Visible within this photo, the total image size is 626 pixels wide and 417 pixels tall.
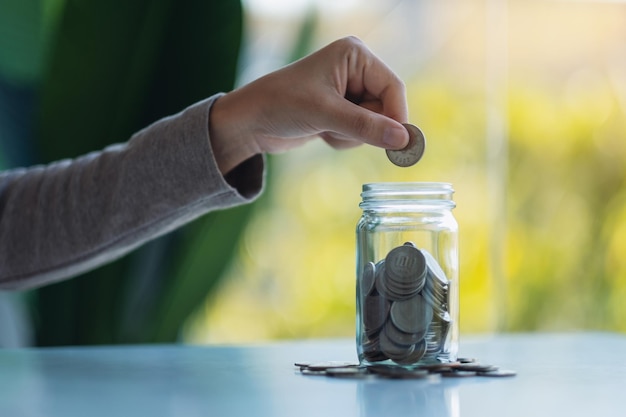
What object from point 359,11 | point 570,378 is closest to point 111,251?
point 570,378

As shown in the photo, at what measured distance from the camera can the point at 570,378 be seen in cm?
89

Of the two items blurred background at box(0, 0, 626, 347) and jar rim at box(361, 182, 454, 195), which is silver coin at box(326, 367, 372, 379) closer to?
jar rim at box(361, 182, 454, 195)

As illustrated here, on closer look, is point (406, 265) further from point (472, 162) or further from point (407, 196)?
point (472, 162)

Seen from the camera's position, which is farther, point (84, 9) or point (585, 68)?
point (585, 68)

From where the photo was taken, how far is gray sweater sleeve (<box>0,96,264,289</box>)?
1106mm

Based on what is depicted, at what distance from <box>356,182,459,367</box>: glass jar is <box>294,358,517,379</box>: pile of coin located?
15 mm

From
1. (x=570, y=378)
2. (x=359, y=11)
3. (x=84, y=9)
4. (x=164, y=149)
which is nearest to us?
(x=570, y=378)

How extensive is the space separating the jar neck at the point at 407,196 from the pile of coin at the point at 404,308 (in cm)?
5

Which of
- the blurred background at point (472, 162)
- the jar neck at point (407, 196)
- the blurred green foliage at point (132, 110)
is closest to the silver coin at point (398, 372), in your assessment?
the jar neck at point (407, 196)

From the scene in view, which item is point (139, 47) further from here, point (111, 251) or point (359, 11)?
point (359, 11)

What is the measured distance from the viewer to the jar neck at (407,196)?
0.89 meters

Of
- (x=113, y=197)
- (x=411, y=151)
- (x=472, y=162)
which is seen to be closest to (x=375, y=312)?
(x=411, y=151)

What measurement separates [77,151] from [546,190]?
194 centimetres

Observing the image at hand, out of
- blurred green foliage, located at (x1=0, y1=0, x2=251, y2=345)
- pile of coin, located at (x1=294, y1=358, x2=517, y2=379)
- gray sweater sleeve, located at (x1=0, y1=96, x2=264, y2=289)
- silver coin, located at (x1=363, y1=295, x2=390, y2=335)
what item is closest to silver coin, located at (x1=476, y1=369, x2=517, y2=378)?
pile of coin, located at (x1=294, y1=358, x2=517, y2=379)
